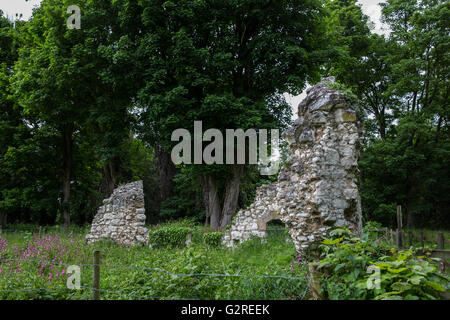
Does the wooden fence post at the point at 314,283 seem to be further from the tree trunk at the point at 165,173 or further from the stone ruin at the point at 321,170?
the tree trunk at the point at 165,173

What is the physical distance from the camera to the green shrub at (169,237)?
38.6 ft

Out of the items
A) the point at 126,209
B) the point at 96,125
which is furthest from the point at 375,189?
the point at 96,125

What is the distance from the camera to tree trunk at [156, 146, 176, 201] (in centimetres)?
2270

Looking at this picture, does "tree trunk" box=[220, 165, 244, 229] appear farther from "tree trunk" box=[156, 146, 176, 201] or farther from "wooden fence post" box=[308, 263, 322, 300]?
"wooden fence post" box=[308, 263, 322, 300]

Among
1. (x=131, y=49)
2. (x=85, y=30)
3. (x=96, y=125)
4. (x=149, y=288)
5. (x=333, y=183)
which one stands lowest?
(x=149, y=288)

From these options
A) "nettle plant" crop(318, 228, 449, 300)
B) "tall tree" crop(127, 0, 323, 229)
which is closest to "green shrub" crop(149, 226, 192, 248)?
"tall tree" crop(127, 0, 323, 229)

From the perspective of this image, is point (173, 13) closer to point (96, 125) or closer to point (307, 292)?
point (96, 125)

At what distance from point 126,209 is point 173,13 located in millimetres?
8162

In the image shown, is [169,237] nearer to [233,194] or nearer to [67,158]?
[233,194]

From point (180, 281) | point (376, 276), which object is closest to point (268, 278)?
point (180, 281)

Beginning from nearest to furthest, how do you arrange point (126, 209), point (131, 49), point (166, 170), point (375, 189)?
point (126, 209) → point (131, 49) → point (375, 189) → point (166, 170)

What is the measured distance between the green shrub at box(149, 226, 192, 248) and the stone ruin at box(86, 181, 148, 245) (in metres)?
0.79

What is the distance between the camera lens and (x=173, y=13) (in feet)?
43.8
